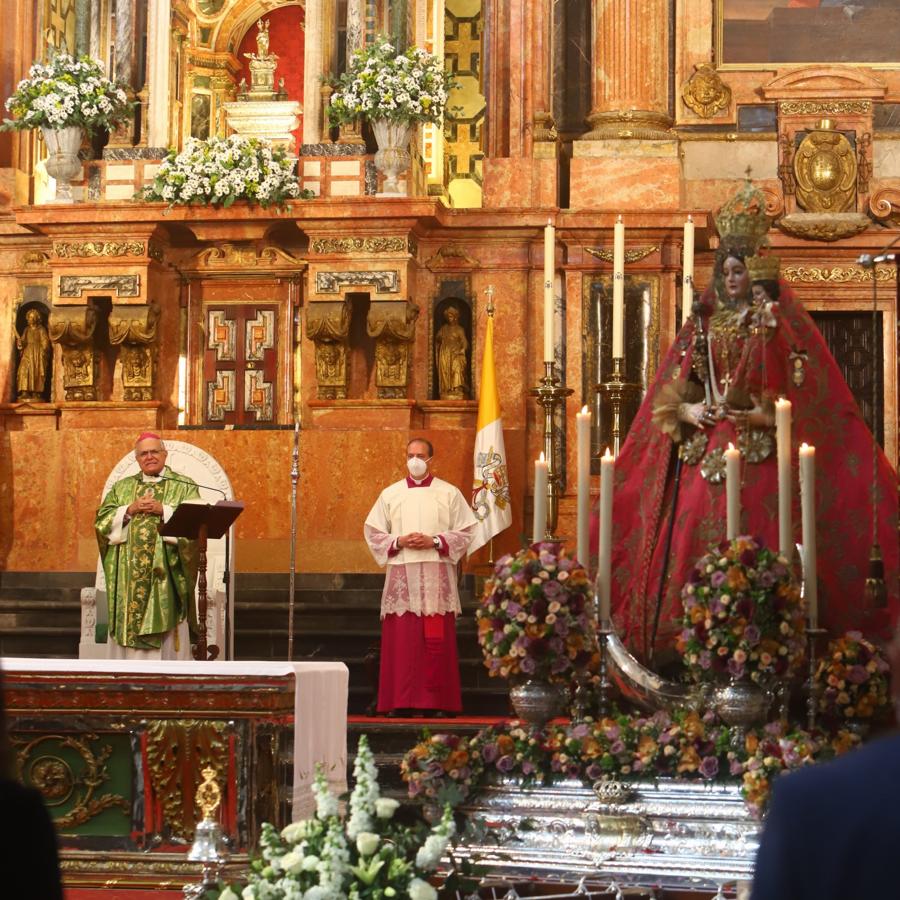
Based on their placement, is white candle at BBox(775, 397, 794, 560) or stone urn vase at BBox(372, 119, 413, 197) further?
stone urn vase at BBox(372, 119, 413, 197)

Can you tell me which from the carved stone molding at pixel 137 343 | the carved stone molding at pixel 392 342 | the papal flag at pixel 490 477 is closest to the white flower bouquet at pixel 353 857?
the papal flag at pixel 490 477

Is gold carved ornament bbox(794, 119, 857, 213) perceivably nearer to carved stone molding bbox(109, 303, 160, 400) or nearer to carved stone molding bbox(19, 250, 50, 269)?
carved stone molding bbox(109, 303, 160, 400)

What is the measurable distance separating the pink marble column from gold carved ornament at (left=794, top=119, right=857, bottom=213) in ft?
3.49

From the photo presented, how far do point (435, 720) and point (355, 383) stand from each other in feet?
11.5

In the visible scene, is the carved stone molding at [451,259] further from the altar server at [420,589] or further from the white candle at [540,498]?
the white candle at [540,498]

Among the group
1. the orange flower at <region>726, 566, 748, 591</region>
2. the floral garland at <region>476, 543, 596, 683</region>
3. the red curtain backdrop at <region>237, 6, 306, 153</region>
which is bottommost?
the floral garland at <region>476, 543, 596, 683</region>

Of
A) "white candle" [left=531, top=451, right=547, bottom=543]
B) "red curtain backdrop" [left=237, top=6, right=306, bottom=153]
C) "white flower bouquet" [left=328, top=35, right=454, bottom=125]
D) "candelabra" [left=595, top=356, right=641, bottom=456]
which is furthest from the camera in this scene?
"red curtain backdrop" [left=237, top=6, right=306, bottom=153]

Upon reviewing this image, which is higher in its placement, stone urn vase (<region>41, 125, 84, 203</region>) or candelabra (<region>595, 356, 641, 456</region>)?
stone urn vase (<region>41, 125, 84, 203</region>)

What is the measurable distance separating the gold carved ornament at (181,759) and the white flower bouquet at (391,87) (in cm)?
645

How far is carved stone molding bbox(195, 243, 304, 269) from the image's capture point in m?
13.6

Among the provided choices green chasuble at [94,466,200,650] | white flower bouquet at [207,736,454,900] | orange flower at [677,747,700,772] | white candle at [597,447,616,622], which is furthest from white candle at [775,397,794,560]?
green chasuble at [94,466,200,650]

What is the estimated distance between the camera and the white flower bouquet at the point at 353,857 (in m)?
4.34

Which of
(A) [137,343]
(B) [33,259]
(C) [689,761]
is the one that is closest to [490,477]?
(A) [137,343]

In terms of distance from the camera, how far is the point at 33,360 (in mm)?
13750
